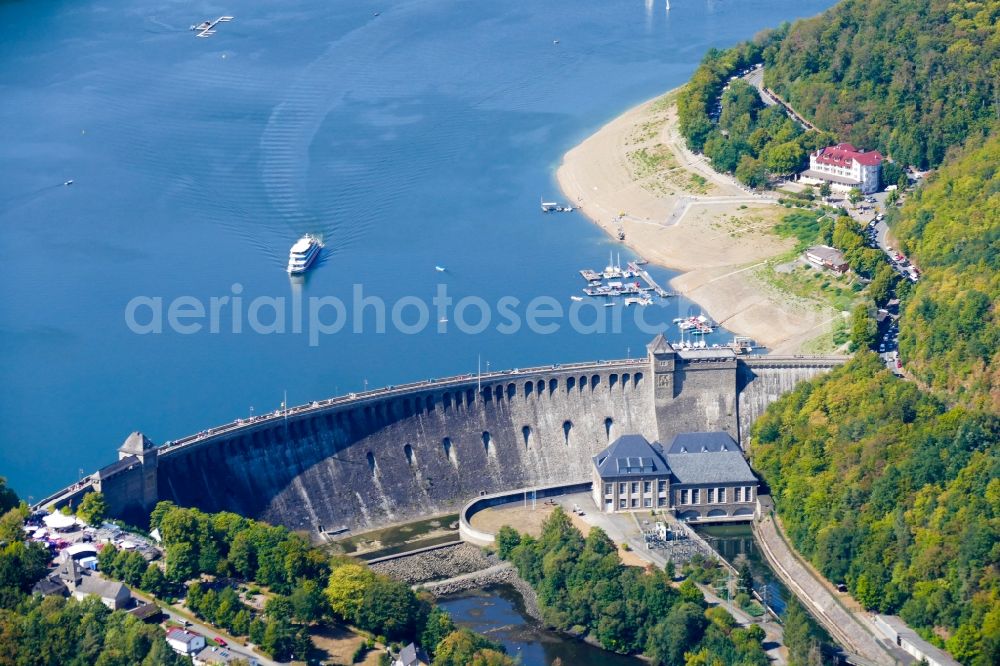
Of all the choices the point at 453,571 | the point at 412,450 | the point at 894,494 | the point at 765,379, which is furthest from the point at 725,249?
the point at 453,571

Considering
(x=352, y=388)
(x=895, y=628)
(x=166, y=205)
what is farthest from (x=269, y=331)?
(x=895, y=628)

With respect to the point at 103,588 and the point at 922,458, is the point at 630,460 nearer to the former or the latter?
the point at 922,458

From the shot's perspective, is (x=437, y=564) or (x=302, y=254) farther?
(x=302, y=254)

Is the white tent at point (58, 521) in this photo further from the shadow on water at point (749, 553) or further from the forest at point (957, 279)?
the forest at point (957, 279)

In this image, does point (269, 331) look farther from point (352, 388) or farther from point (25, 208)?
point (25, 208)

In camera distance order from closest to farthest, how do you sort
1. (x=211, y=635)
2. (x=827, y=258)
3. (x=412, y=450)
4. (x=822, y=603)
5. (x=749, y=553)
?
(x=211, y=635) → (x=822, y=603) → (x=749, y=553) → (x=412, y=450) → (x=827, y=258)

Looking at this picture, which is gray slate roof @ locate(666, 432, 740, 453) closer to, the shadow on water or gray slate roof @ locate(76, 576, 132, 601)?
the shadow on water
